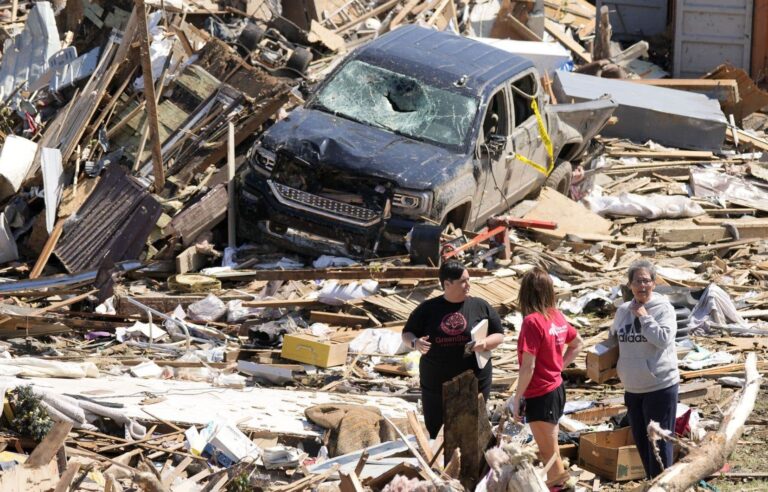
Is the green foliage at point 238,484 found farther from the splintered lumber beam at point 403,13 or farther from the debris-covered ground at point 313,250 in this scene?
the splintered lumber beam at point 403,13

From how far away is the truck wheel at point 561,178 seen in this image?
15539mm

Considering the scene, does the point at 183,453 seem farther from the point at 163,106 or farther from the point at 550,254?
the point at 163,106

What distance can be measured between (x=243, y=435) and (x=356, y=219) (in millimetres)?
4431

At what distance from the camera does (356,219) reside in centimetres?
1243

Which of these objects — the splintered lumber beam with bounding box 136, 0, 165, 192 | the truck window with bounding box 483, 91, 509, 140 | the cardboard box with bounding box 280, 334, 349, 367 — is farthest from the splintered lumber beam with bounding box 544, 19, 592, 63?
the cardboard box with bounding box 280, 334, 349, 367

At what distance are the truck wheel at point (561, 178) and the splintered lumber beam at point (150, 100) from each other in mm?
4518

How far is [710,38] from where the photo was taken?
22875 millimetres

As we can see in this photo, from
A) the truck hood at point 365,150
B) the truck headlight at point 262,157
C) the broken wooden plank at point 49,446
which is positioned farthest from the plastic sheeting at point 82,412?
the truck headlight at point 262,157

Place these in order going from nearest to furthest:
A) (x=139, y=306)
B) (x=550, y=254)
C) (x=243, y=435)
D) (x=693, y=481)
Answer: (x=693, y=481)
(x=243, y=435)
(x=139, y=306)
(x=550, y=254)

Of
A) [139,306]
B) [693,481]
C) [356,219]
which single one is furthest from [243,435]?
[356,219]

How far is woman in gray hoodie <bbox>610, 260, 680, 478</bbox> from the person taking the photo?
7504 millimetres

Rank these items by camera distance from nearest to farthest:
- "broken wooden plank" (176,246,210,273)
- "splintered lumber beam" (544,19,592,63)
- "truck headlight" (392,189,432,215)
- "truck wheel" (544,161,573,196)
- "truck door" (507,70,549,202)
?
"truck headlight" (392,189,432,215) < "broken wooden plank" (176,246,210,273) < "truck door" (507,70,549,202) < "truck wheel" (544,161,573,196) < "splintered lumber beam" (544,19,592,63)

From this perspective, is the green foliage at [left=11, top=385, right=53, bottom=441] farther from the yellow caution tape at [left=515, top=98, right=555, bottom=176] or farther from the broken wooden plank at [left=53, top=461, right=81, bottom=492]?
the yellow caution tape at [left=515, top=98, right=555, bottom=176]

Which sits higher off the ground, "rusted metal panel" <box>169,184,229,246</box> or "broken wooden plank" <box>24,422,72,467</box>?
"broken wooden plank" <box>24,422,72,467</box>
